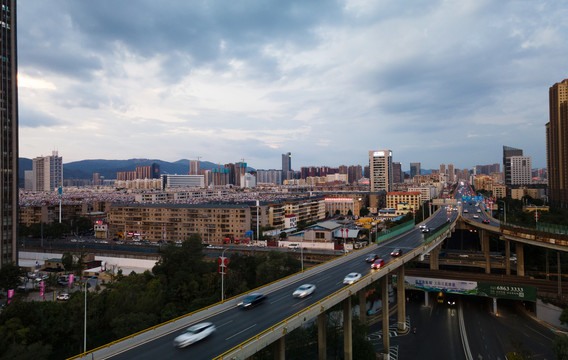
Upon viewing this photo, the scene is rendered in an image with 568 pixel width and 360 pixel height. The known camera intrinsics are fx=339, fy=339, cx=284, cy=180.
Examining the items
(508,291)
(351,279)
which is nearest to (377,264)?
(351,279)

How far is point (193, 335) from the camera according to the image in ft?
67.7

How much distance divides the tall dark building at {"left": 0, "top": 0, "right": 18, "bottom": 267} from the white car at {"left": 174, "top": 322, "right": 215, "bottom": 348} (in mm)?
57579

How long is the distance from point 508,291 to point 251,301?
4171 cm

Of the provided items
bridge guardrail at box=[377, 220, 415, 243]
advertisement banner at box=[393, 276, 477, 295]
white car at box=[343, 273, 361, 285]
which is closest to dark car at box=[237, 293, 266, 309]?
white car at box=[343, 273, 361, 285]

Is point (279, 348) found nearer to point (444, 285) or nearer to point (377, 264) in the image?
point (377, 264)

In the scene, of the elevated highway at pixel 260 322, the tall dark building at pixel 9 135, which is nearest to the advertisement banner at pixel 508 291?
the elevated highway at pixel 260 322

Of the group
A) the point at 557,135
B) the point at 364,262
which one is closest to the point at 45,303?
the point at 364,262

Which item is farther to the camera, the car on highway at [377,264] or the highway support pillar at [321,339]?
the car on highway at [377,264]

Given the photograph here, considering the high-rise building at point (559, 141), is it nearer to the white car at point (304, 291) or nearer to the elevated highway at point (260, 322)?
the elevated highway at point (260, 322)

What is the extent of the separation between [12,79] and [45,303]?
44.7 metres

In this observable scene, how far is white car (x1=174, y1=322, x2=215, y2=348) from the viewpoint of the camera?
20172 millimetres

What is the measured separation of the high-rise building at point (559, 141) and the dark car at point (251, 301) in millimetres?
155216

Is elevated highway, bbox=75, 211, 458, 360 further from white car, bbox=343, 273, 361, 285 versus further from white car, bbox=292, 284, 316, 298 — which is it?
white car, bbox=343, 273, 361, 285

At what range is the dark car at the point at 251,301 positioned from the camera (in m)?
26.8
